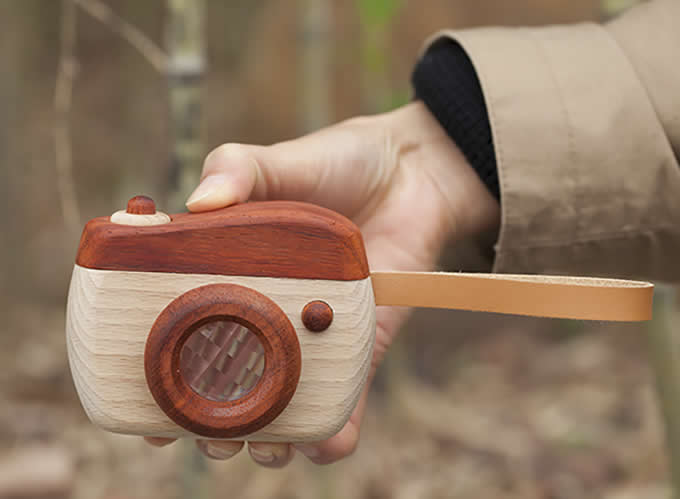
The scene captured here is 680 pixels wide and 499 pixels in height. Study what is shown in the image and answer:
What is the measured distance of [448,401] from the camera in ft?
6.64

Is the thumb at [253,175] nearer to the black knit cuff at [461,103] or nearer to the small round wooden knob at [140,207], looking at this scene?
the small round wooden knob at [140,207]

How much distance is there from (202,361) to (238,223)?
13 centimetres

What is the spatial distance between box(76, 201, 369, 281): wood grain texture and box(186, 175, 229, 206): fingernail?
1.8 inches

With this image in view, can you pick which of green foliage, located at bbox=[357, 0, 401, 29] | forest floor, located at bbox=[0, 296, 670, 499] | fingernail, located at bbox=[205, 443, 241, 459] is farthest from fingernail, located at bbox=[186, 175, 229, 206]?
green foliage, located at bbox=[357, 0, 401, 29]

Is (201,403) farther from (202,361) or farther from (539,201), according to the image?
(539,201)

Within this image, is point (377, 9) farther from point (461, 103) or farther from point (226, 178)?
point (226, 178)

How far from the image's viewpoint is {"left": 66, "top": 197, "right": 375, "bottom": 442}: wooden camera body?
1.89ft

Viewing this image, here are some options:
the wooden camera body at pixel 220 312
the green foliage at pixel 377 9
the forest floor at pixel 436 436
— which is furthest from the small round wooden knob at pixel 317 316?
the green foliage at pixel 377 9

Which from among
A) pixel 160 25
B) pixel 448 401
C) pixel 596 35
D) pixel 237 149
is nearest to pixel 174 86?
pixel 237 149

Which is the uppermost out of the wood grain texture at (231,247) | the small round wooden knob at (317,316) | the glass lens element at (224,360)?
the wood grain texture at (231,247)

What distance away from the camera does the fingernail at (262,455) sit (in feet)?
2.17

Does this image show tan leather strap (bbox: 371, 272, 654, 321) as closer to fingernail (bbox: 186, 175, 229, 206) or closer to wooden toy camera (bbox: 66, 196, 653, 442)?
wooden toy camera (bbox: 66, 196, 653, 442)

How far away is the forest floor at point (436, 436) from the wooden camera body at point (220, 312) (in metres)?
0.85

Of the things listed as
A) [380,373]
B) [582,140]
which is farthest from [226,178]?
[380,373]
